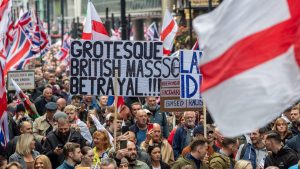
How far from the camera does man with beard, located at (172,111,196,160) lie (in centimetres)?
1717

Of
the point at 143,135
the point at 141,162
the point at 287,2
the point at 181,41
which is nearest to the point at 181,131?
the point at 143,135

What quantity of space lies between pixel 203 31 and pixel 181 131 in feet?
30.6

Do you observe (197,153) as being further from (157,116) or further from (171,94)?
(157,116)

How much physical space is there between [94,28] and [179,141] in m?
4.48

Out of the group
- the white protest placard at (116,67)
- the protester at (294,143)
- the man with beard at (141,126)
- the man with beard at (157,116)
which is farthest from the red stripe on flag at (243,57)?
the man with beard at (157,116)

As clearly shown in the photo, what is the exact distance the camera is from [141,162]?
46.0 ft

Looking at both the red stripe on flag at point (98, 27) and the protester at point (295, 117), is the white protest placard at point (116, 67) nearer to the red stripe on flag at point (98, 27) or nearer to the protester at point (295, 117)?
the protester at point (295, 117)

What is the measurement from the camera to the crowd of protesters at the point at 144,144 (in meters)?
13.8

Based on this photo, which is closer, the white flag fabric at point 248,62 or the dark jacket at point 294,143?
the white flag fabric at point 248,62

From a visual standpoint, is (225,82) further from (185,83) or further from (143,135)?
(143,135)

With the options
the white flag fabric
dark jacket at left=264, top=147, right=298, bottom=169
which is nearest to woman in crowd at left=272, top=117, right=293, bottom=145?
dark jacket at left=264, top=147, right=298, bottom=169

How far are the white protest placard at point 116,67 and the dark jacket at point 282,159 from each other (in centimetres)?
257

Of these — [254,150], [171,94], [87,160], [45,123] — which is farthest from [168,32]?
[87,160]

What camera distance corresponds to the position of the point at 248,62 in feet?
26.5
